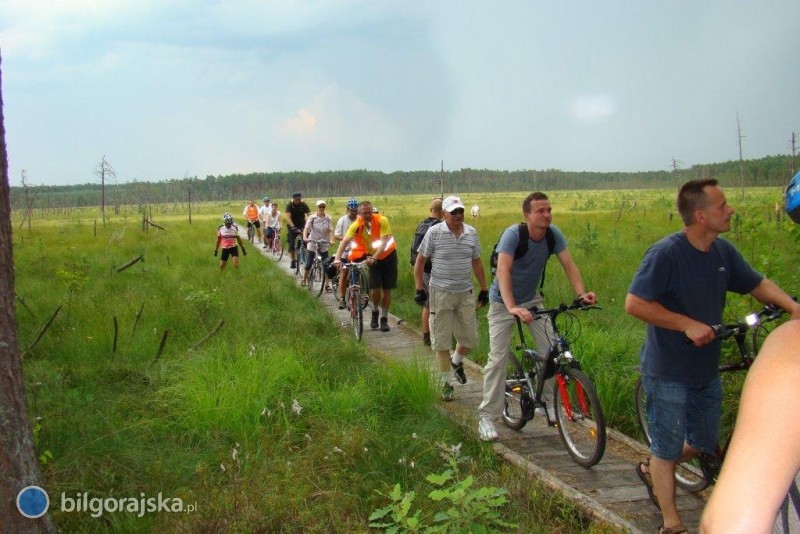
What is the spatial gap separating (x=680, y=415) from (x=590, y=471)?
1.29 m

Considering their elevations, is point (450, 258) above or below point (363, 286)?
above

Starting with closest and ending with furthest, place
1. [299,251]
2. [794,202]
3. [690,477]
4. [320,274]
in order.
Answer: [794,202] < [690,477] < [320,274] < [299,251]

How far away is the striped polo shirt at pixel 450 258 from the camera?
5.95 metres

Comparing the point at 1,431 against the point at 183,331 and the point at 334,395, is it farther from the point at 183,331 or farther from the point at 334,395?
the point at 183,331

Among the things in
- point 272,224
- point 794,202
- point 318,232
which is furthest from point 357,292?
point 272,224

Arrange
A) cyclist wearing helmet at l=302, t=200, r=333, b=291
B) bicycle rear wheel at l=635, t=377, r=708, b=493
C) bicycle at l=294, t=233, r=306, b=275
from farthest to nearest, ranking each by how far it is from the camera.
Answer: bicycle at l=294, t=233, r=306, b=275 < cyclist wearing helmet at l=302, t=200, r=333, b=291 < bicycle rear wheel at l=635, t=377, r=708, b=493

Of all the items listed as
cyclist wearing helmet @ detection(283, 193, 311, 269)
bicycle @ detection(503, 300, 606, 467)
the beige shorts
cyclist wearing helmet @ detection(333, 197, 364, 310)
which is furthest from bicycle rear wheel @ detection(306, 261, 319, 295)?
bicycle @ detection(503, 300, 606, 467)

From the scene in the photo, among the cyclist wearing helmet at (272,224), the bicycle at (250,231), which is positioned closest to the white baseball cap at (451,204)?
the cyclist wearing helmet at (272,224)

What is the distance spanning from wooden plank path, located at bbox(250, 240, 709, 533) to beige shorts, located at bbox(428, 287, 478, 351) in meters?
Answer: 0.30

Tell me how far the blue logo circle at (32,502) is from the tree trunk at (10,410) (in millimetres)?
21

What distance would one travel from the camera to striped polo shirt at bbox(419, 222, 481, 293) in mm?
5945

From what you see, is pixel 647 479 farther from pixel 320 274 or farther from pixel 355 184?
pixel 355 184

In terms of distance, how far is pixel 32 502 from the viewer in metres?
3.30

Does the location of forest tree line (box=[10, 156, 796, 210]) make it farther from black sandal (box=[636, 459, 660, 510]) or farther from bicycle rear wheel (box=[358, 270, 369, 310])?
black sandal (box=[636, 459, 660, 510])
